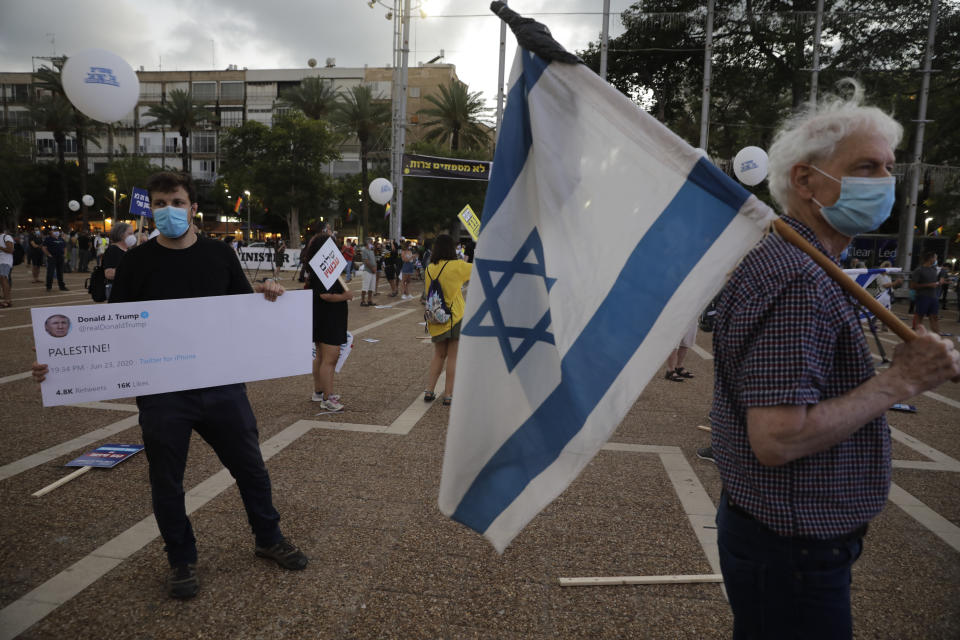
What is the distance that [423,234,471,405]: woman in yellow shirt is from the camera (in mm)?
6430

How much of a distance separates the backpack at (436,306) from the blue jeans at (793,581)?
5008 millimetres

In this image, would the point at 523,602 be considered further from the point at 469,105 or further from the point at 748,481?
the point at 469,105

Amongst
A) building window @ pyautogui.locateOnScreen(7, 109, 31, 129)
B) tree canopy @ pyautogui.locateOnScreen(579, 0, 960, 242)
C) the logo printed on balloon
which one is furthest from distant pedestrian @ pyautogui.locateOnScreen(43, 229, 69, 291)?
building window @ pyautogui.locateOnScreen(7, 109, 31, 129)

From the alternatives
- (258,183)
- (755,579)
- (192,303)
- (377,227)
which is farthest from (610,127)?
(377,227)

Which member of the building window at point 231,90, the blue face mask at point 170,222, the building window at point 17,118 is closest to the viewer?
the blue face mask at point 170,222

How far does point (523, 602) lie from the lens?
290 cm

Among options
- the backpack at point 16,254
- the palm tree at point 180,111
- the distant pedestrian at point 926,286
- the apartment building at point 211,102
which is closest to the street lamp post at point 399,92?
the backpack at point 16,254

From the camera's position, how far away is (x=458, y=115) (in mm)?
43656

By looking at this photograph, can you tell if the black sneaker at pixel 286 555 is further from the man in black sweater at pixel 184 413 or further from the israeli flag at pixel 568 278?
the israeli flag at pixel 568 278

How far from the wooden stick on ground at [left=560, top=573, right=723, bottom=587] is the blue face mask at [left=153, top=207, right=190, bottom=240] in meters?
2.66

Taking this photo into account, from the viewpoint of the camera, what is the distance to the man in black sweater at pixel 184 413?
9.23ft

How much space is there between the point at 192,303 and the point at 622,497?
3.07 m

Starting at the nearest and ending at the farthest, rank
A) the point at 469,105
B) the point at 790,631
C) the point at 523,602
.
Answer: the point at 790,631
the point at 523,602
the point at 469,105

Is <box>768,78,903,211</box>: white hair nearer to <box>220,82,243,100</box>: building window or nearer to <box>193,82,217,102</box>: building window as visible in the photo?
<box>220,82,243,100</box>: building window
